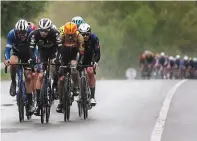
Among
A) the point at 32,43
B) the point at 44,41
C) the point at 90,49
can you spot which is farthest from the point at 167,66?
the point at 32,43

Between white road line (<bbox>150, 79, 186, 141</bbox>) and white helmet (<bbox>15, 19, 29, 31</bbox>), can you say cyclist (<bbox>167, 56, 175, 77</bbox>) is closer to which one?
white road line (<bbox>150, 79, 186, 141</bbox>)

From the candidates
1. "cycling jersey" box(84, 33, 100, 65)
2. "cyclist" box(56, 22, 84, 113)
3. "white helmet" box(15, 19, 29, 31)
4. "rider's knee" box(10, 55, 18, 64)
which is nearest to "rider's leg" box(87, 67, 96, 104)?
"cycling jersey" box(84, 33, 100, 65)

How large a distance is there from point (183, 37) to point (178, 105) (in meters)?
78.9

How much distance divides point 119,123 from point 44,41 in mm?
2048

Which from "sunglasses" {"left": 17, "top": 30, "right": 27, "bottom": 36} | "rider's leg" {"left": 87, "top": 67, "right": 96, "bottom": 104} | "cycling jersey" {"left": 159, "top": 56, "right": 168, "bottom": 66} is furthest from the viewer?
"cycling jersey" {"left": 159, "top": 56, "right": 168, "bottom": 66}

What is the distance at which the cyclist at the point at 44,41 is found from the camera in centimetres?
1274

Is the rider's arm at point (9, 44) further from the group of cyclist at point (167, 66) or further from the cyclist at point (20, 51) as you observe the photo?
the group of cyclist at point (167, 66)

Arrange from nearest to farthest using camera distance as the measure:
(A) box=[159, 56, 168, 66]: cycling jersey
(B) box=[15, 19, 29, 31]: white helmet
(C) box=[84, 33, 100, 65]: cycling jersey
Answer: (B) box=[15, 19, 29, 31]: white helmet → (C) box=[84, 33, 100, 65]: cycling jersey → (A) box=[159, 56, 168, 66]: cycling jersey

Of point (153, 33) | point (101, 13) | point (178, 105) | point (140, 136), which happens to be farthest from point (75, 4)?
point (140, 136)

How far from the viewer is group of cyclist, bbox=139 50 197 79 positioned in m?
44.2

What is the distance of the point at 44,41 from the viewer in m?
13.1

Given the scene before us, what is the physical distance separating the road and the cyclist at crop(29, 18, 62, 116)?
33.1 inches

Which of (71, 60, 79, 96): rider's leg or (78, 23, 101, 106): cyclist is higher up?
(78, 23, 101, 106): cyclist

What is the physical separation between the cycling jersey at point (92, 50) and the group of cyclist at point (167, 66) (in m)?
29.3
